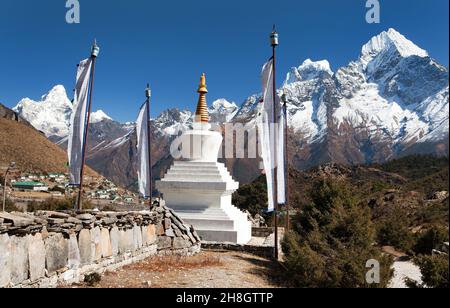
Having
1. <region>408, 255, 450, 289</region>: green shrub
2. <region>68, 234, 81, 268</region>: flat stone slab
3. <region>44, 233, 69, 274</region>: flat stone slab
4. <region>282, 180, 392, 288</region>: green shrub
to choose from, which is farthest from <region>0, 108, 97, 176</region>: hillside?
<region>408, 255, 450, 289</region>: green shrub

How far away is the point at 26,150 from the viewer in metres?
87.6

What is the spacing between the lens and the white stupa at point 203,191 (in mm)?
16812

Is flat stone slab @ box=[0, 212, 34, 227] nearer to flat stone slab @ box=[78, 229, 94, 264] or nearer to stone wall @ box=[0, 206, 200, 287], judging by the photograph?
stone wall @ box=[0, 206, 200, 287]

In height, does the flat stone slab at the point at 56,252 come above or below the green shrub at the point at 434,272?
above

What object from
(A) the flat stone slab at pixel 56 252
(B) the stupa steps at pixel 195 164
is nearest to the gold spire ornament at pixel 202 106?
(B) the stupa steps at pixel 195 164

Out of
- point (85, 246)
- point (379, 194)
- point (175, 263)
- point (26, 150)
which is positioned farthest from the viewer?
point (26, 150)

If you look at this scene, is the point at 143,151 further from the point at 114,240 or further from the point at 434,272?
the point at 434,272

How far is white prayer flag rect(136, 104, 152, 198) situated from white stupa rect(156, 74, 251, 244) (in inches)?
39.9

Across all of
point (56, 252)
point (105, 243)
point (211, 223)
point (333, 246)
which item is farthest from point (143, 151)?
point (56, 252)

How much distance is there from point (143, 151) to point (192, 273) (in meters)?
8.38

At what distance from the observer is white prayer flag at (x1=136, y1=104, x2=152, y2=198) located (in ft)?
55.9

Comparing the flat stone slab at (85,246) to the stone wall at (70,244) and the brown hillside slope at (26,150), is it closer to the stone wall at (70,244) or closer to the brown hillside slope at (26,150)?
the stone wall at (70,244)

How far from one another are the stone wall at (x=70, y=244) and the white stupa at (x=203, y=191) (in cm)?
429
